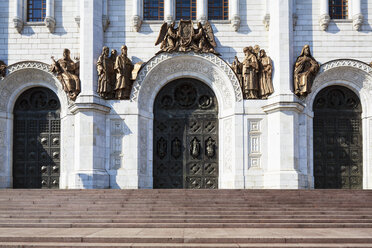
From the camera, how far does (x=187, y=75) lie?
21.9 metres

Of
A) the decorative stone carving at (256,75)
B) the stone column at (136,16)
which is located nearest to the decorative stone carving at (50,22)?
the stone column at (136,16)

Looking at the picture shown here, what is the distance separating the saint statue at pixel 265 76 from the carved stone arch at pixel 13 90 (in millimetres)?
9519

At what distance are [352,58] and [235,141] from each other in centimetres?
697

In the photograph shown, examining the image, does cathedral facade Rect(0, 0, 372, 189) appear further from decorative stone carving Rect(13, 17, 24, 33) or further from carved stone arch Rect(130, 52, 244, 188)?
decorative stone carving Rect(13, 17, 24, 33)

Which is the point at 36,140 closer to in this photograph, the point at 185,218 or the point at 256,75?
the point at 256,75

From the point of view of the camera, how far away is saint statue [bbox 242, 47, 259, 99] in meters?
20.8

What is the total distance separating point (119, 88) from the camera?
20.8m

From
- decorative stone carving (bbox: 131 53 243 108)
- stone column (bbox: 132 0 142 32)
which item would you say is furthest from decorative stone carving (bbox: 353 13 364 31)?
stone column (bbox: 132 0 142 32)

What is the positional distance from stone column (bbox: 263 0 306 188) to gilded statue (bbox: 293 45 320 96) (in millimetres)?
297

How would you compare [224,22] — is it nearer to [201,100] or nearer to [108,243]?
[201,100]

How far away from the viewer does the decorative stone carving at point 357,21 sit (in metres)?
21.2

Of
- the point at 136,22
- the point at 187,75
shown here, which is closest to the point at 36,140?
the point at 136,22

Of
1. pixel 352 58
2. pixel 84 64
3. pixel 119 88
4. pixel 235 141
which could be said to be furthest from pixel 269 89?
pixel 84 64

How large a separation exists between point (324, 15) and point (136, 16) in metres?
9.08
